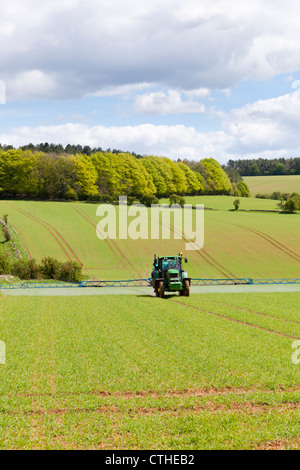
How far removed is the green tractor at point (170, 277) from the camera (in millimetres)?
32812

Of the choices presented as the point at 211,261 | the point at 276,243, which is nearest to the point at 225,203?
the point at 276,243

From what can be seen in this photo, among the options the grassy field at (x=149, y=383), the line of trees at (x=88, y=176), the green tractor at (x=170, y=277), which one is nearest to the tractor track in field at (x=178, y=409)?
the grassy field at (x=149, y=383)

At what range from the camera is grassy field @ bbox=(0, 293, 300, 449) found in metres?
9.83

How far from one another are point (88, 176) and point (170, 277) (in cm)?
9632

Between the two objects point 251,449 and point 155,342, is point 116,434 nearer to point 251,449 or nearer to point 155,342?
point 251,449

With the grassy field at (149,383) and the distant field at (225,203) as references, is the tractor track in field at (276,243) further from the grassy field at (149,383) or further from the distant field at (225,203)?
the grassy field at (149,383)

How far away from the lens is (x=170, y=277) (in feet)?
108

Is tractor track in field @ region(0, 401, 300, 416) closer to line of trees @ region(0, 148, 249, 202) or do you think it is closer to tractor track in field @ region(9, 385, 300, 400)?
tractor track in field @ region(9, 385, 300, 400)

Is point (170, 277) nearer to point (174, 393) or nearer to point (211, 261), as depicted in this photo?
point (174, 393)

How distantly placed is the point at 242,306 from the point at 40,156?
356 feet

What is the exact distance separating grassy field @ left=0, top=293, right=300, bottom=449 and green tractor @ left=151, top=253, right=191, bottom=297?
9313 mm

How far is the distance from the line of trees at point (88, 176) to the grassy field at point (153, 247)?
23.6 m

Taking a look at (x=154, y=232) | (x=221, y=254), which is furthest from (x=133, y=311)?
(x=154, y=232)

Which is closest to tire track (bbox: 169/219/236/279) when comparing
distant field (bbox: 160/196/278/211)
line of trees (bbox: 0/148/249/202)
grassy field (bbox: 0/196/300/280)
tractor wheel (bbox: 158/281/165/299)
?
grassy field (bbox: 0/196/300/280)
